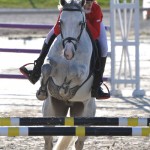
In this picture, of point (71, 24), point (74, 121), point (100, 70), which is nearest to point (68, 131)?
point (74, 121)

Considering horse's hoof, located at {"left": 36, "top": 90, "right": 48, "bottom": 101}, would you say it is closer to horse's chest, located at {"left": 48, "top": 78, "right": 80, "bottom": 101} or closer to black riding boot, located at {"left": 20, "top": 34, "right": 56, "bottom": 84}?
horse's chest, located at {"left": 48, "top": 78, "right": 80, "bottom": 101}

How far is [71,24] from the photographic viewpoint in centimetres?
824

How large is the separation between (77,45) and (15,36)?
18671 millimetres

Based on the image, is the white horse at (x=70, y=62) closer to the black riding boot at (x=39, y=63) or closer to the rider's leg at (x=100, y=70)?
the rider's leg at (x=100, y=70)

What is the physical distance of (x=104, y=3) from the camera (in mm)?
39562

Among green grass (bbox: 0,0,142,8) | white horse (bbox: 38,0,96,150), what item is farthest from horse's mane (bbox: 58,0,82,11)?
green grass (bbox: 0,0,142,8)

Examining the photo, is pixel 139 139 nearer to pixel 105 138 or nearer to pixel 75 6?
pixel 105 138

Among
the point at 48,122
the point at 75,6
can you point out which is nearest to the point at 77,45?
the point at 75,6

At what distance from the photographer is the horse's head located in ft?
26.6

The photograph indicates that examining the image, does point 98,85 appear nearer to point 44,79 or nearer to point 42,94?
point 42,94

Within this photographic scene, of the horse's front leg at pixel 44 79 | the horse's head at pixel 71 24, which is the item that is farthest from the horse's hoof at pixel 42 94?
the horse's head at pixel 71 24

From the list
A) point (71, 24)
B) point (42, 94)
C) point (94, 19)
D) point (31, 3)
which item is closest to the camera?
point (71, 24)

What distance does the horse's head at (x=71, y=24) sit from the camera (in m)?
8.11

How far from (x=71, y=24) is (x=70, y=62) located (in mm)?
402
